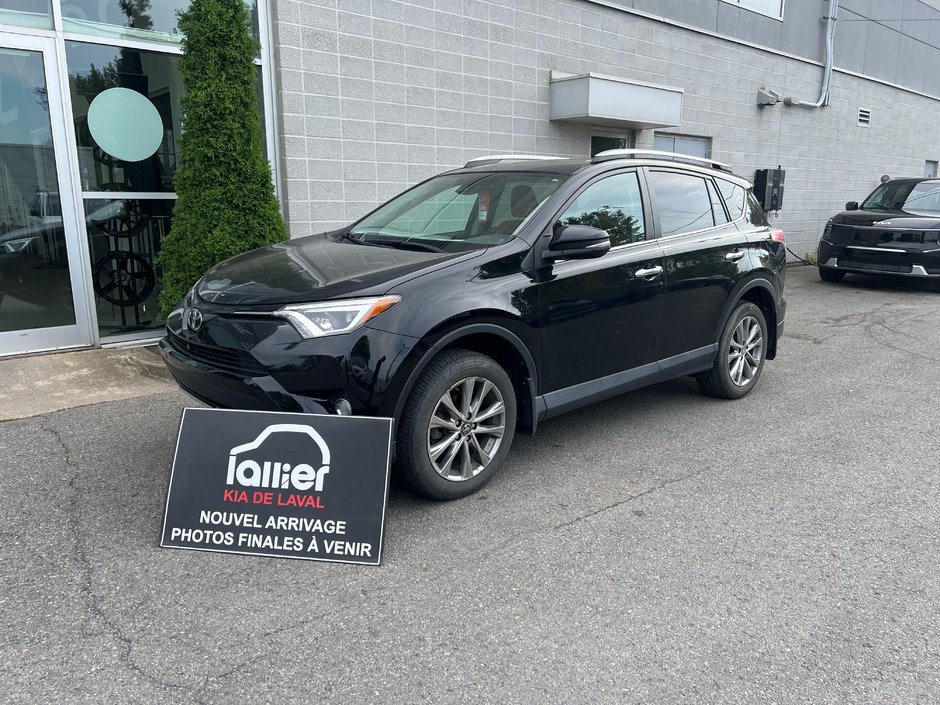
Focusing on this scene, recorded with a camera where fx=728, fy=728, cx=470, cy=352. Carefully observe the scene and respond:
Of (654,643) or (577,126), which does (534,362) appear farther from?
(577,126)

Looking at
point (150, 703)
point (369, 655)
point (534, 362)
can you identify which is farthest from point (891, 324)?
point (150, 703)

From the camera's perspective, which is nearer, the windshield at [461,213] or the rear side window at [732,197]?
the windshield at [461,213]

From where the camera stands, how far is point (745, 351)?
5.45 m

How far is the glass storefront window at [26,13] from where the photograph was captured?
587 centimetres

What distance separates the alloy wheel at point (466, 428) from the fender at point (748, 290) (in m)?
2.15

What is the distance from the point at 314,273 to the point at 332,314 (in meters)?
0.46

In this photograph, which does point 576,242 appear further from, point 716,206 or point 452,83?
point 452,83

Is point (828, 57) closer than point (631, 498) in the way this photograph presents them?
No

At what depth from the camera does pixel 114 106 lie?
646 cm

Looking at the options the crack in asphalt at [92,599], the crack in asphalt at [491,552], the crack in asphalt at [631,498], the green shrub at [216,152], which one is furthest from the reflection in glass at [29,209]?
the crack in asphalt at [631,498]

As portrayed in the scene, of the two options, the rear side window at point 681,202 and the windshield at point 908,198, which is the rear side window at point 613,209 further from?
the windshield at point 908,198

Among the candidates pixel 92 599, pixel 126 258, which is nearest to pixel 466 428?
pixel 92 599

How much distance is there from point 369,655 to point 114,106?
583 cm

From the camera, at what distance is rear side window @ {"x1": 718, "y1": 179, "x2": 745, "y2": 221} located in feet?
17.5
